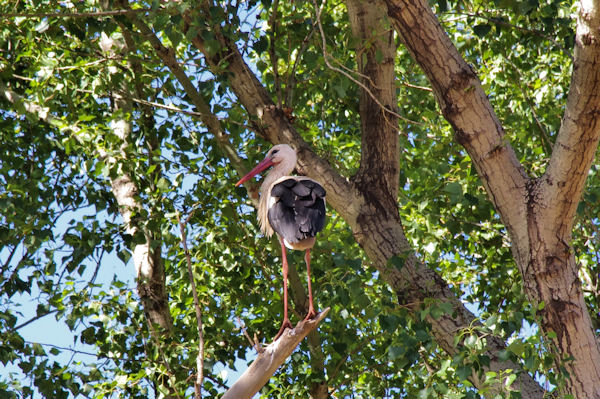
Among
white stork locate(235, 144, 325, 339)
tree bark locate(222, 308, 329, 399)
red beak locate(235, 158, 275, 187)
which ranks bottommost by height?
tree bark locate(222, 308, 329, 399)

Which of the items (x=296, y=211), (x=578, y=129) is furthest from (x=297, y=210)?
(x=578, y=129)

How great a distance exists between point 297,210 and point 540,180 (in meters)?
1.34

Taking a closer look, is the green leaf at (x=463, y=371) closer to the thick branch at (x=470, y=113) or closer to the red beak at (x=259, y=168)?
the thick branch at (x=470, y=113)

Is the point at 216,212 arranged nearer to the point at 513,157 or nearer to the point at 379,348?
the point at 379,348

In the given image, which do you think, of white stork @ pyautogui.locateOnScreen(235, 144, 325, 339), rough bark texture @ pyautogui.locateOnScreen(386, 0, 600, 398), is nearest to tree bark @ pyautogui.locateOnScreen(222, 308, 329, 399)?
white stork @ pyautogui.locateOnScreen(235, 144, 325, 339)

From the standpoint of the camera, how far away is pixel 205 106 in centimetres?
572

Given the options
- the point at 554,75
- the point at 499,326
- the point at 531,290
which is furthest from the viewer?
the point at 554,75

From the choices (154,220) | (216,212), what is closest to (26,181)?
(154,220)

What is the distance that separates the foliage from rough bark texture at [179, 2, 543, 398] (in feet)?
0.48

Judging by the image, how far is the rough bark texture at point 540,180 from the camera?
4176 millimetres

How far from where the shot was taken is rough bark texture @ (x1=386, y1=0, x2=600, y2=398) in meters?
4.18

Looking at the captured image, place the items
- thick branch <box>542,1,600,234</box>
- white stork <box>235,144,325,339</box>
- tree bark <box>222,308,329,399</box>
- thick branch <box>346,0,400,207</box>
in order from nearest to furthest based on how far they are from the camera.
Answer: tree bark <box>222,308,329,399</box> → thick branch <box>542,1,600,234</box> → white stork <box>235,144,325,339</box> → thick branch <box>346,0,400,207</box>

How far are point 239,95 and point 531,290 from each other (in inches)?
92.5

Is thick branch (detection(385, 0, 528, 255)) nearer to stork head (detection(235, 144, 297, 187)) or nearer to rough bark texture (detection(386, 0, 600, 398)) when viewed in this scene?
rough bark texture (detection(386, 0, 600, 398))
